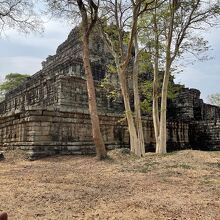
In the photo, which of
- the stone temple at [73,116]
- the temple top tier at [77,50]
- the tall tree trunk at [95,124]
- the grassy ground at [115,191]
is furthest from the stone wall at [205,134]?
the tall tree trunk at [95,124]

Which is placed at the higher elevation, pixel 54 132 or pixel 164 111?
pixel 164 111

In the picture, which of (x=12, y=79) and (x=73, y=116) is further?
(x=12, y=79)

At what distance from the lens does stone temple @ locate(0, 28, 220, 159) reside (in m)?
13.6

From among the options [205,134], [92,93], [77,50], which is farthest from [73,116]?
[205,134]

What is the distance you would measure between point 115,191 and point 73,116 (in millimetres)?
8611

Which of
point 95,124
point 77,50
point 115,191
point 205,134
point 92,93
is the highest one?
point 77,50

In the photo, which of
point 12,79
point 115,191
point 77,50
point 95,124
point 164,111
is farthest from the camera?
point 12,79

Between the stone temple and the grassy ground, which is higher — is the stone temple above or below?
above

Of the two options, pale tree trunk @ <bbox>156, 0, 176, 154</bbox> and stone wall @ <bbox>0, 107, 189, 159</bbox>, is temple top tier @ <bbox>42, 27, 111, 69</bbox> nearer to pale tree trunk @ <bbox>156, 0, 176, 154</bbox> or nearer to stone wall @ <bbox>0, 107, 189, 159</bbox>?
stone wall @ <bbox>0, 107, 189, 159</bbox>

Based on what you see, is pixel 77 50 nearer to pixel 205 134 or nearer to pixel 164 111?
pixel 205 134

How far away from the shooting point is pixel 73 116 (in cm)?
1478

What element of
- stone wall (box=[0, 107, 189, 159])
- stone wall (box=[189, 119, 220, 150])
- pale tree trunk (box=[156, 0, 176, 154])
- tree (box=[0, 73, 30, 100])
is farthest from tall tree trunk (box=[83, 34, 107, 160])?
tree (box=[0, 73, 30, 100])

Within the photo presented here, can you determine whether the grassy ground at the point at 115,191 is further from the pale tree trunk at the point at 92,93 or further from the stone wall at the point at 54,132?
the stone wall at the point at 54,132

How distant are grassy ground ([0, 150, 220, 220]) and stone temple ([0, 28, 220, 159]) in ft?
11.8
